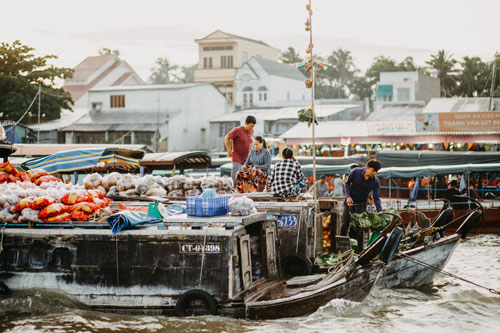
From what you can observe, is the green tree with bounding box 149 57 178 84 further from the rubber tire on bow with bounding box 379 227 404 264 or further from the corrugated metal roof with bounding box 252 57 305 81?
the rubber tire on bow with bounding box 379 227 404 264

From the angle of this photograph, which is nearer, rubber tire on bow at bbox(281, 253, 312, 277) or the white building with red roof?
rubber tire on bow at bbox(281, 253, 312, 277)

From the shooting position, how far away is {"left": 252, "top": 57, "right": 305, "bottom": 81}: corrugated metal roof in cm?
4811

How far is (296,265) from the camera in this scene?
27.9ft

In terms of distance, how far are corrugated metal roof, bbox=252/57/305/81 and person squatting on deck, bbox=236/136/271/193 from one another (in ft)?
126

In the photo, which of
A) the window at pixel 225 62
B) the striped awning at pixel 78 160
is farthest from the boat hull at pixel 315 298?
the window at pixel 225 62

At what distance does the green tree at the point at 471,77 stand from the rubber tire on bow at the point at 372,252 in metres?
45.3

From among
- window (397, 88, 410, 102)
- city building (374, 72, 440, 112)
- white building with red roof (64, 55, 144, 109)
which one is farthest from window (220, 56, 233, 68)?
window (397, 88, 410, 102)

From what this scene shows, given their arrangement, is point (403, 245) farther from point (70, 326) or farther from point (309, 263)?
point (70, 326)

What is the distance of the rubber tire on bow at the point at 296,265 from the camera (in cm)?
841

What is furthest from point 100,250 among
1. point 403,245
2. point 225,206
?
point 403,245

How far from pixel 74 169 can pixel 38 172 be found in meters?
3.27

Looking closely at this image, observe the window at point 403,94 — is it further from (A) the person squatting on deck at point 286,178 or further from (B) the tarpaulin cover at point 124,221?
(B) the tarpaulin cover at point 124,221

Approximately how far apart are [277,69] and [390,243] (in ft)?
142

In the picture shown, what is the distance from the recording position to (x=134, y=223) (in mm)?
7035
